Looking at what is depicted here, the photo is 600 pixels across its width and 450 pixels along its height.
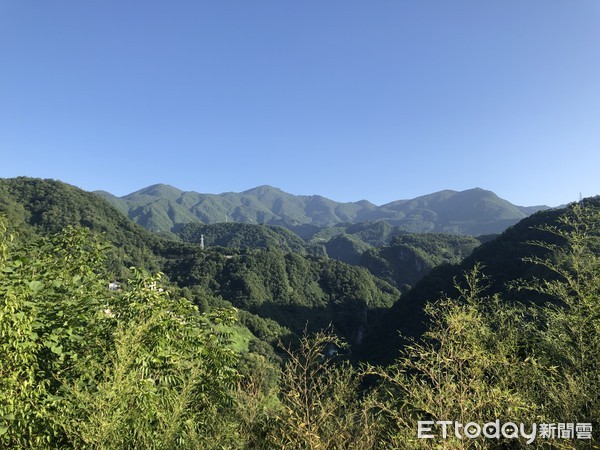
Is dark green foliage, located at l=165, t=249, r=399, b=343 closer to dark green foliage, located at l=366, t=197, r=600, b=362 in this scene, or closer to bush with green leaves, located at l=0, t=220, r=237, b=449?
dark green foliage, located at l=366, t=197, r=600, b=362

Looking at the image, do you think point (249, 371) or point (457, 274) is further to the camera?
point (457, 274)

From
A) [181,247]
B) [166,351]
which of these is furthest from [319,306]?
[166,351]

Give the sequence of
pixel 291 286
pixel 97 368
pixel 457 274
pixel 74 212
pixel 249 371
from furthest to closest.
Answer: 1. pixel 291 286
2. pixel 74 212
3. pixel 457 274
4. pixel 249 371
5. pixel 97 368

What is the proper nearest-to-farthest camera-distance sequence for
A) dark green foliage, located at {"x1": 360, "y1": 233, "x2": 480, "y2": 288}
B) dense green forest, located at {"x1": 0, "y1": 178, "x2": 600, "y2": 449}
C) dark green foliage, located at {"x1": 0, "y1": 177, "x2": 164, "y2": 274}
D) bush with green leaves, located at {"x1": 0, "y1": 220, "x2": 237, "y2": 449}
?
dense green forest, located at {"x1": 0, "y1": 178, "x2": 600, "y2": 449}, bush with green leaves, located at {"x1": 0, "y1": 220, "x2": 237, "y2": 449}, dark green foliage, located at {"x1": 0, "y1": 177, "x2": 164, "y2": 274}, dark green foliage, located at {"x1": 360, "y1": 233, "x2": 480, "y2": 288}

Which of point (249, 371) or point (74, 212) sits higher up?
point (74, 212)

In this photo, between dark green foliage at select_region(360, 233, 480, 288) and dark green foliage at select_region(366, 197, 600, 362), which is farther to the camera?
dark green foliage at select_region(360, 233, 480, 288)

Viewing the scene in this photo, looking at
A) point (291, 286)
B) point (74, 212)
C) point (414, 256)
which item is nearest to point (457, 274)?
point (291, 286)

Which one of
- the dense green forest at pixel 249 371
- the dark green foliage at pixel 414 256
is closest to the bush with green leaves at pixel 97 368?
the dense green forest at pixel 249 371

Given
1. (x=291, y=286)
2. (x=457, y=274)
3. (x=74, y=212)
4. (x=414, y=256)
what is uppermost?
(x=74, y=212)

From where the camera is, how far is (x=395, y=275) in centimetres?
15800

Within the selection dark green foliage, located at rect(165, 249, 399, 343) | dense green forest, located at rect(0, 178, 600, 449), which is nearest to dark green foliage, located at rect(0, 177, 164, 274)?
dark green foliage, located at rect(165, 249, 399, 343)

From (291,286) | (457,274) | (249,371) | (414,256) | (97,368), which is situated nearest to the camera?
(97,368)

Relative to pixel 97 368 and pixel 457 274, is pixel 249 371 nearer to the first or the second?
pixel 97 368

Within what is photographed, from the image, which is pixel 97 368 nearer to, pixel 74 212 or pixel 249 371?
pixel 249 371
